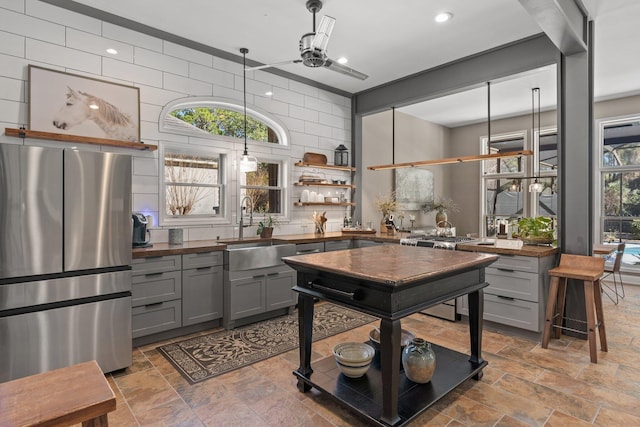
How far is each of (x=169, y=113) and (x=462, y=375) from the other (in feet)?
12.7

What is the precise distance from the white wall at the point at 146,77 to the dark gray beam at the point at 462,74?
0.91 m

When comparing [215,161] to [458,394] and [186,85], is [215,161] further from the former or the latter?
[458,394]

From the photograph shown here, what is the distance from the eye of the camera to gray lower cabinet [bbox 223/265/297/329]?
11.9ft

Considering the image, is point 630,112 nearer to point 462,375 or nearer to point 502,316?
point 502,316

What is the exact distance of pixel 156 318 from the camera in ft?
10.6

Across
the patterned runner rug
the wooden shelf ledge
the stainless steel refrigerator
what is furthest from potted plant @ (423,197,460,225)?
the stainless steel refrigerator

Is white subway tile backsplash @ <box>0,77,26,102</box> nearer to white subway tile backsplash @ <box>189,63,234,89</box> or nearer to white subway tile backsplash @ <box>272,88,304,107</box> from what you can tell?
white subway tile backsplash @ <box>189,63,234,89</box>

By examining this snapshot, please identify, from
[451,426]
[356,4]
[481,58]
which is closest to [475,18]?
[481,58]

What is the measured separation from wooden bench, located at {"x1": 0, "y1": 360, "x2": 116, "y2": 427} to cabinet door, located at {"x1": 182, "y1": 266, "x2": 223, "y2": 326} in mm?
1988

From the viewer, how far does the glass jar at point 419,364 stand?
2.25 meters

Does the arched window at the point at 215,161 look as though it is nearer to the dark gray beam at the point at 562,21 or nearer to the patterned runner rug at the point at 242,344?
the patterned runner rug at the point at 242,344

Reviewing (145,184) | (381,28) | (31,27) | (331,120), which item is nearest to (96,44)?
(31,27)

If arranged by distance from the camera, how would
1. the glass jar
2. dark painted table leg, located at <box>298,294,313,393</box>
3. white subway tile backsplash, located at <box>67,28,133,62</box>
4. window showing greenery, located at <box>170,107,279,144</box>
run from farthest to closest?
window showing greenery, located at <box>170,107,279,144</box> → white subway tile backsplash, located at <box>67,28,133,62</box> → dark painted table leg, located at <box>298,294,313,393</box> → the glass jar

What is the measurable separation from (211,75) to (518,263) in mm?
3968
